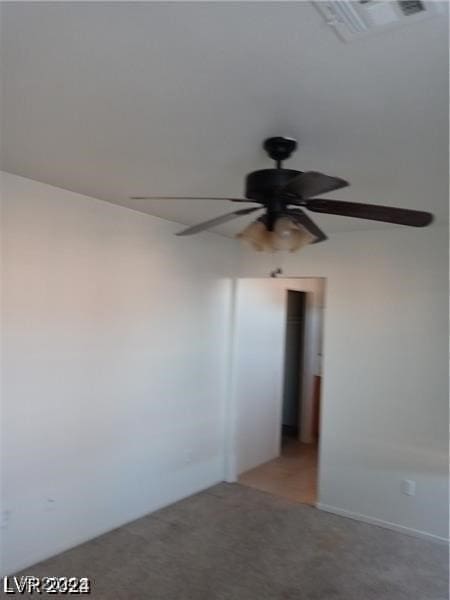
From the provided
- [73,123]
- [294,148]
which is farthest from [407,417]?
[73,123]

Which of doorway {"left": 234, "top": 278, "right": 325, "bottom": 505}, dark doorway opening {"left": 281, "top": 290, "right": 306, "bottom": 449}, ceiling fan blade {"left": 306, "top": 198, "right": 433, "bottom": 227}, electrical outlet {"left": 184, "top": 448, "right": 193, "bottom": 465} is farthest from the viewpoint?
dark doorway opening {"left": 281, "top": 290, "right": 306, "bottom": 449}

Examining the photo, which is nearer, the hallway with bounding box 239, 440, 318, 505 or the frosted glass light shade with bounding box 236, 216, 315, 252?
the frosted glass light shade with bounding box 236, 216, 315, 252

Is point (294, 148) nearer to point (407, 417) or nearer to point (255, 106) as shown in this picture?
point (255, 106)

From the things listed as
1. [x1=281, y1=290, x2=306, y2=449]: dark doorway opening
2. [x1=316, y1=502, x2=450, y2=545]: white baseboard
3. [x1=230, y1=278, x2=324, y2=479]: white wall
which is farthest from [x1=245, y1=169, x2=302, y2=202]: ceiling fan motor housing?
[x1=281, y1=290, x2=306, y2=449]: dark doorway opening

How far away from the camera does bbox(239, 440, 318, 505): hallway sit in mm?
4332

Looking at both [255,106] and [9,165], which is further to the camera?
[9,165]

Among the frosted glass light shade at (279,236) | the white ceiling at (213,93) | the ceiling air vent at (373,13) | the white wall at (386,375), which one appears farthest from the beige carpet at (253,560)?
the ceiling air vent at (373,13)

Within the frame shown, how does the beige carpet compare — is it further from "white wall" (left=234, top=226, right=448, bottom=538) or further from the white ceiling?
the white ceiling

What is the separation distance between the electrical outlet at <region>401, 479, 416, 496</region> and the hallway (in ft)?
2.67

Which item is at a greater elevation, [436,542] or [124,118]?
[124,118]

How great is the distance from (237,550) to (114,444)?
113 centimetres

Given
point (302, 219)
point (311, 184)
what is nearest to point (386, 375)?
point (302, 219)

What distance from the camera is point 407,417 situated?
367cm

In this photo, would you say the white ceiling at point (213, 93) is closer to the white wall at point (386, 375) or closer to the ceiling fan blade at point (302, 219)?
the ceiling fan blade at point (302, 219)
